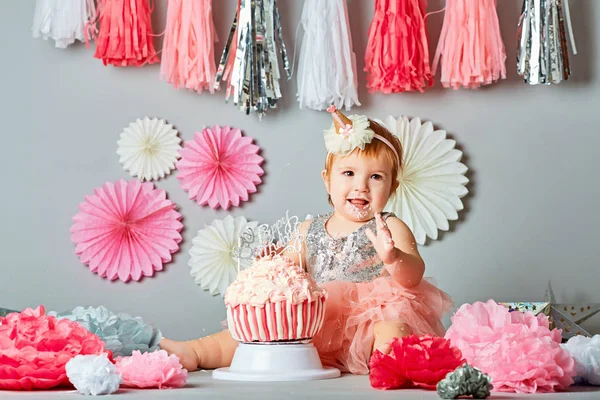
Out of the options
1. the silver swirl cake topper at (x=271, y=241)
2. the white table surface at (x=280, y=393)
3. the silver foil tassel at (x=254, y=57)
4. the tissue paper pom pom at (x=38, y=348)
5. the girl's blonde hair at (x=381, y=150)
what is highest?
the silver foil tassel at (x=254, y=57)

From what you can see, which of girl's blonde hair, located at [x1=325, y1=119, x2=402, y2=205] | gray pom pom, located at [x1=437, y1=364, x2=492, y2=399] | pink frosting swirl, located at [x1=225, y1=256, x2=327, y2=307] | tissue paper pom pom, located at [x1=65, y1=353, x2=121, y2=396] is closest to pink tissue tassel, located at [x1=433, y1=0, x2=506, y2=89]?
girl's blonde hair, located at [x1=325, y1=119, x2=402, y2=205]

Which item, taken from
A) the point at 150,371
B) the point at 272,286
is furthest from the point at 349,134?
the point at 150,371

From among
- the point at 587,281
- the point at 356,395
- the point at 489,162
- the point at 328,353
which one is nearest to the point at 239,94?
the point at 489,162

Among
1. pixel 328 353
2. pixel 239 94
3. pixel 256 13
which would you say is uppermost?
pixel 256 13

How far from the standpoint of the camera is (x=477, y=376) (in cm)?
130

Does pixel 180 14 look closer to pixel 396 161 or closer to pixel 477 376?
pixel 396 161

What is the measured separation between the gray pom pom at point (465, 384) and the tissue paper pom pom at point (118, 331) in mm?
679

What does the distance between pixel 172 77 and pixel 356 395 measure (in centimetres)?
134

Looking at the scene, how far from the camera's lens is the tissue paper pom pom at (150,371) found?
1463 millimetres

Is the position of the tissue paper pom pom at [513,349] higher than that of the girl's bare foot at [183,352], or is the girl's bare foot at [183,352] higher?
the tissue paper pom pom at [513,349]

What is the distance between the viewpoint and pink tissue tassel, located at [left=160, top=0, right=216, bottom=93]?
2469 mm

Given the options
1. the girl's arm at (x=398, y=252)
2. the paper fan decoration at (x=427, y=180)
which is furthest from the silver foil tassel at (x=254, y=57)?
the girl's arm at (x=398, y=252)

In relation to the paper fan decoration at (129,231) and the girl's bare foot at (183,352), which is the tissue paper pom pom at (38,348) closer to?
the girl's bare foot at (183,352)

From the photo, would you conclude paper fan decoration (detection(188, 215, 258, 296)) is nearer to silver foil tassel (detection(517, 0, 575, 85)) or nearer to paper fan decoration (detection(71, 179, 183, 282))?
paper fan decoration (detection(71, 179, 183, 282))
